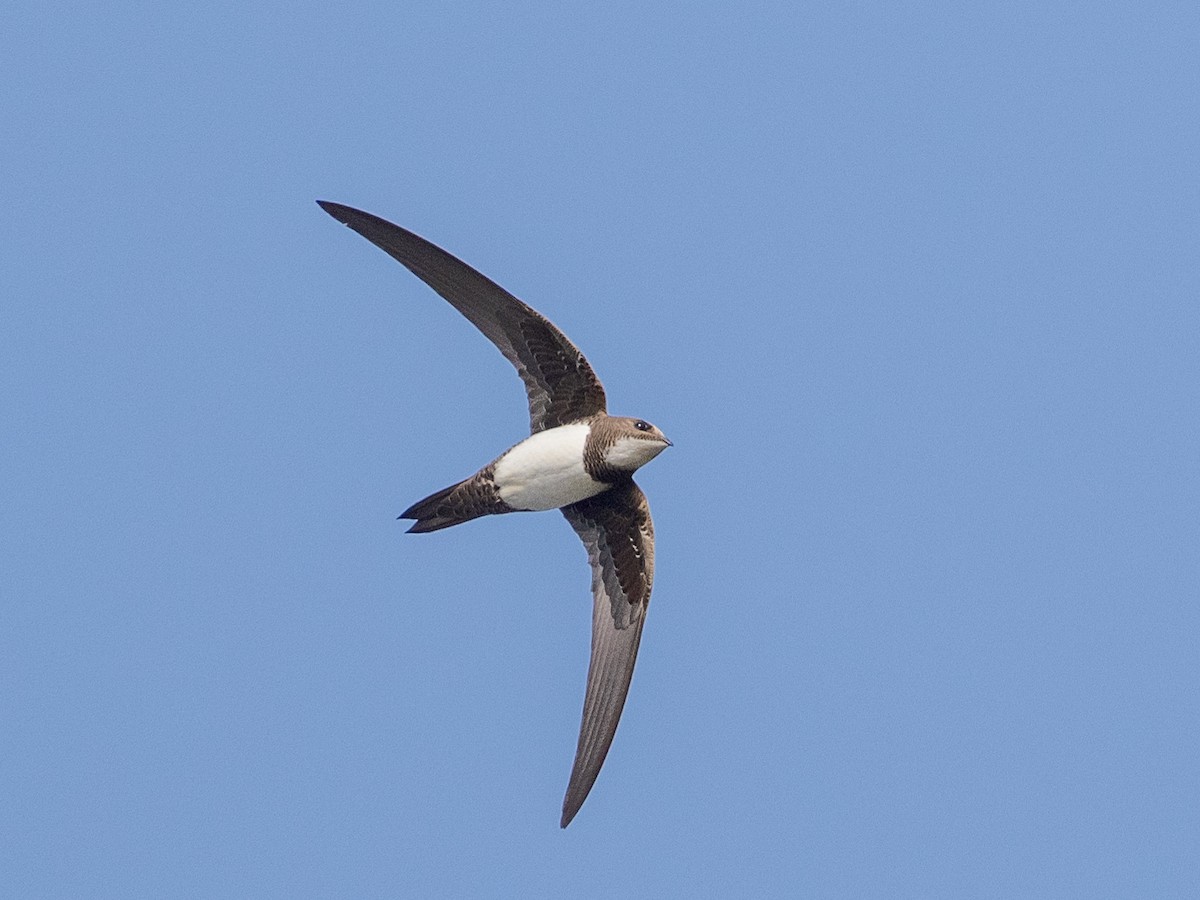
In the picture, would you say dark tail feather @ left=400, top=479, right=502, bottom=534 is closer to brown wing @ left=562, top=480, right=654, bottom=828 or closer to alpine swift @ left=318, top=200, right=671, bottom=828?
alpine swift @ left=318, top=200, right=671, bottom=828

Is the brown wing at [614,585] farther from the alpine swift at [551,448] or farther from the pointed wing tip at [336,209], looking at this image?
the pointed wing tip at [336,209]

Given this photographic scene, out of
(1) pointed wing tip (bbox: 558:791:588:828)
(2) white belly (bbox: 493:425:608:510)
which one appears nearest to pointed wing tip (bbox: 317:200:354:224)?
(2) white belly (bbox: 493:425:608:510)

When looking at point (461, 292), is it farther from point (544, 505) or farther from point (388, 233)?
point (544, 505)

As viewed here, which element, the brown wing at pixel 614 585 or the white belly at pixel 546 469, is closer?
the white belly at pixel 546 469

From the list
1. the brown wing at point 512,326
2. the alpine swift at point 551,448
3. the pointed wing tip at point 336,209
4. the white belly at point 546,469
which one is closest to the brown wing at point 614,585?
the alpine swift at point 551,448

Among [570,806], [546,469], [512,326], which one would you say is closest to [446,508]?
[546,469]

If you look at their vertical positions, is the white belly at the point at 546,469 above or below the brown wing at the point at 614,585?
above

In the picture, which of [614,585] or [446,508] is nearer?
[446,508]

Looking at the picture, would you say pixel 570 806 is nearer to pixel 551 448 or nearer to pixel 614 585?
pixel 614 585
